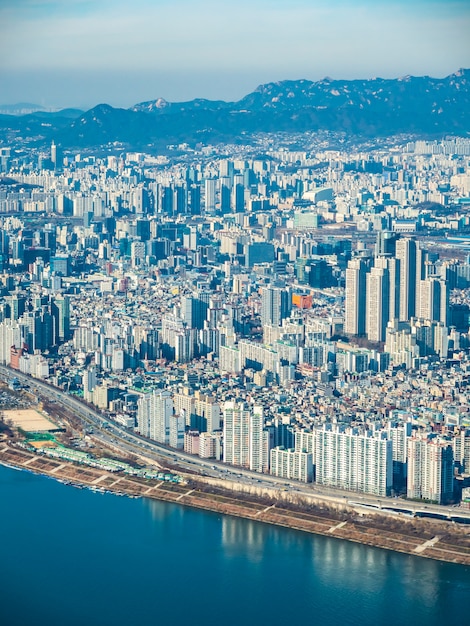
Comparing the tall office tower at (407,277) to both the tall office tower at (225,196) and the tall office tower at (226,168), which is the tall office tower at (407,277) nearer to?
the tall office tower at (225,196)

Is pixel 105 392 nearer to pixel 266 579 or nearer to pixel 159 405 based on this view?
pixel 159 405

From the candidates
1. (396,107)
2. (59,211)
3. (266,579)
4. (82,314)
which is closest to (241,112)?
(396,107)

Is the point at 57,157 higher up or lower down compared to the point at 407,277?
higher up

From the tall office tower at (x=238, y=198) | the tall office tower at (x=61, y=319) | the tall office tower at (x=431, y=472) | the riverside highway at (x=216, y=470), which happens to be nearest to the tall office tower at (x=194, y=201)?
the tall office tower at (x=238, y=198)

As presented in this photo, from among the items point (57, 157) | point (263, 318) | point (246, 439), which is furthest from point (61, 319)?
point (57, 157)

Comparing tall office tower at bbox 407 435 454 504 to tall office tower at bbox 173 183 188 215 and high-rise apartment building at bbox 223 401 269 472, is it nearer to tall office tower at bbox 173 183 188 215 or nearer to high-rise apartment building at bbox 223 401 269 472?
high-rise apartment building at bbox 223 401 269 472

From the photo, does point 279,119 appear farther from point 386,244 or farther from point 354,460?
point 354,460

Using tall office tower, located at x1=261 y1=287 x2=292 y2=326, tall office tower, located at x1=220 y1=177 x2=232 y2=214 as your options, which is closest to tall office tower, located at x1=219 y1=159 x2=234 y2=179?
tall office tower, located at x1=220 y1=177 x2=232 y2=214
